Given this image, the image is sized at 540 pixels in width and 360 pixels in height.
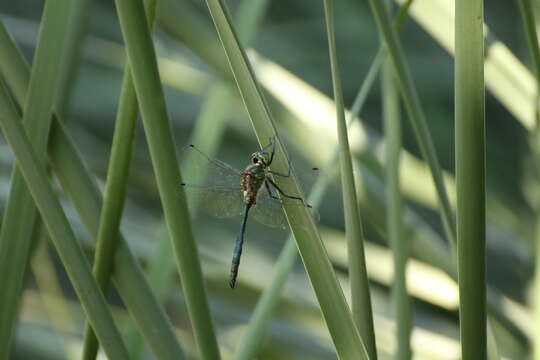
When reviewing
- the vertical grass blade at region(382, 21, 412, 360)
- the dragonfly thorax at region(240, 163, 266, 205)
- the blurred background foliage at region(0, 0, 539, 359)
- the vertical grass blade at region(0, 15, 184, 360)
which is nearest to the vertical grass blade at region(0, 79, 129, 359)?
the vertical grass blade at region(0, 15, 184, 360)

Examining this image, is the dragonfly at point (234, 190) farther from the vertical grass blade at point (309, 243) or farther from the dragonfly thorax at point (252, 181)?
the vertical grass blade at point (309, 243)

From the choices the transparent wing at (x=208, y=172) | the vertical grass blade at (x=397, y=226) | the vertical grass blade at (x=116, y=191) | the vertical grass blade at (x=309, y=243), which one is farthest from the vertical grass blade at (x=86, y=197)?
the transparent wing at (x=208, y=172)

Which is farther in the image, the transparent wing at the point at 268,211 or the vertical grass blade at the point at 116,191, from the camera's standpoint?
the transparent wing at the point at 268,211

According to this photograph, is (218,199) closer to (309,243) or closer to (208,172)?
(208,172)

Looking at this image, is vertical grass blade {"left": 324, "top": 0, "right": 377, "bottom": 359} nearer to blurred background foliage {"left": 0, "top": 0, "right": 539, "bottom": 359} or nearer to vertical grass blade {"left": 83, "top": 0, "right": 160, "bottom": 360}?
vertical grass blade {"left": 83, "top": 0, "right": 160, "bottom": 360}

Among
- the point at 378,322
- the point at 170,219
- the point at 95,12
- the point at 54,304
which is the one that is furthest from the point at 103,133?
the point at 170,219

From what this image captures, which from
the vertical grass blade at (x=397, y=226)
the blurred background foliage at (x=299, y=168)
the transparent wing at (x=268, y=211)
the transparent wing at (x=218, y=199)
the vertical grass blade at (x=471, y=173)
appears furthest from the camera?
the blurred background foliage at (x=299, y=168)
